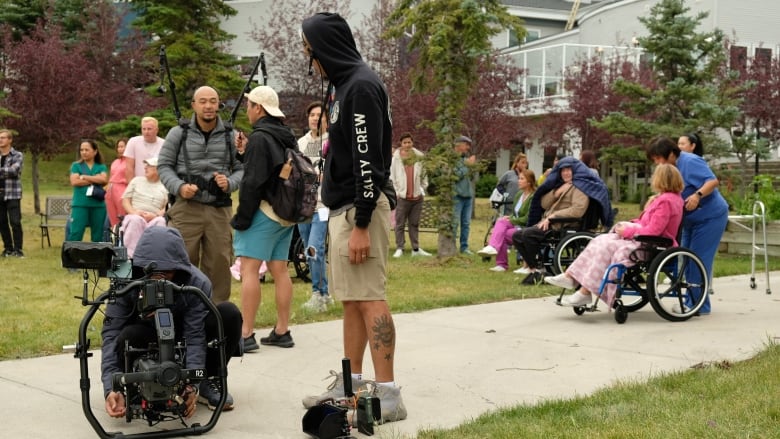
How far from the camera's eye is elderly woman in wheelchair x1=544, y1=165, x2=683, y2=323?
348 inches

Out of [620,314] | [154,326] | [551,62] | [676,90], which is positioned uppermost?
[551,62]

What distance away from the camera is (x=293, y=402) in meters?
5.84

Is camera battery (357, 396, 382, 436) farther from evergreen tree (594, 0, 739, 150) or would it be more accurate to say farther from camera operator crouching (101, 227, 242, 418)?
evergreen tree (594, 0, 739, 150)

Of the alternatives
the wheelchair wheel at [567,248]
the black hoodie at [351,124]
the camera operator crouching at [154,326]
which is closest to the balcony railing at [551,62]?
the wheelchair wheel at [567,248]

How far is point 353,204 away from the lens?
534 cm

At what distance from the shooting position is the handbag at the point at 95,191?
14.5 meters

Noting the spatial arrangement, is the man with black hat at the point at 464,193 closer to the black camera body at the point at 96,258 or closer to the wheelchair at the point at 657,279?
the wheelchair at the point at 657,279

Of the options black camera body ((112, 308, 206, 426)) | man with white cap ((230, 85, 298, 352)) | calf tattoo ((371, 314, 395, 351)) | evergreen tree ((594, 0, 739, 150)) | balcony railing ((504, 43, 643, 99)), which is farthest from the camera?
balcony railing ((504, 43, 643, 99))

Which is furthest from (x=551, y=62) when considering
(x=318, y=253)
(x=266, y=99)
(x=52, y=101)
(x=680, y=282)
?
(x=266, y=99)

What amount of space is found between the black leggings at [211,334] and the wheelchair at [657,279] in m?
4.19

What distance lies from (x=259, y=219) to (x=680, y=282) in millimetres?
3875

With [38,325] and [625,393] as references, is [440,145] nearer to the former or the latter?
[38,325]

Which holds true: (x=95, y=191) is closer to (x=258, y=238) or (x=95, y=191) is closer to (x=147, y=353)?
(x=258, y=238)

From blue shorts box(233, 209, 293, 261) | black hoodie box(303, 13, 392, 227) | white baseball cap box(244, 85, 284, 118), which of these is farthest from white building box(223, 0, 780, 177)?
black hoodie box(303, 13, 392, 227)
